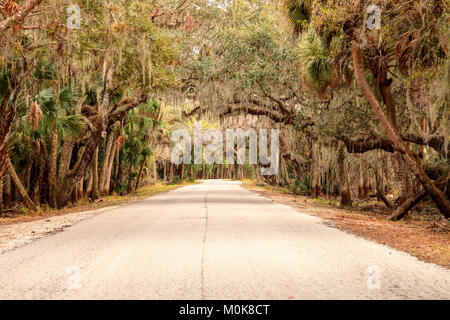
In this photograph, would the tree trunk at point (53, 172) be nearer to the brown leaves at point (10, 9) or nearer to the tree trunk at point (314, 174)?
the brown leaves at point (10, 9)

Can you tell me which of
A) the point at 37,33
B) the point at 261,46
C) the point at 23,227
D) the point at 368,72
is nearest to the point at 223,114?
the point at 261,46

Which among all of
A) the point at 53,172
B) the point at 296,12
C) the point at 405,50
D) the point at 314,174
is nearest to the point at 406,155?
the point at 405,50

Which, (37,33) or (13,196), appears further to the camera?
(13,196)

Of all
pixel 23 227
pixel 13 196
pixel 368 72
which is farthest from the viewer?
pixel 13 196

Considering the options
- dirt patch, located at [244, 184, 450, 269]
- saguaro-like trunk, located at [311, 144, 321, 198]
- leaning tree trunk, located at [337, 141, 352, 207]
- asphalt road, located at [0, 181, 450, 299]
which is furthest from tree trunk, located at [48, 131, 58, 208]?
saguaro-like trunk, located at [311, 144, 321, 198]

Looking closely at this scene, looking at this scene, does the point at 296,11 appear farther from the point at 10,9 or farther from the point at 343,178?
the point at 10,9

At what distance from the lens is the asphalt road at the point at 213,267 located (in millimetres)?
4891

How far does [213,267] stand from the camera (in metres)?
6.13

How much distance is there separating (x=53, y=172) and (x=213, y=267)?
14.3 m

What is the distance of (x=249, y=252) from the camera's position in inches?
288

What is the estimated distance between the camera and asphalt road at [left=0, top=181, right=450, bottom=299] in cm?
489

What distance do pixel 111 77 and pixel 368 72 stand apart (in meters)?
10.3

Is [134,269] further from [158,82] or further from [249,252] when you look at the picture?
[158,82]

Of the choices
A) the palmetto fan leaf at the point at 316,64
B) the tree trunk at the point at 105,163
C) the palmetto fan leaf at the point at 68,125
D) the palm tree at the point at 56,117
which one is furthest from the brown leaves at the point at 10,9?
the tree trunk at the point at 105,163
